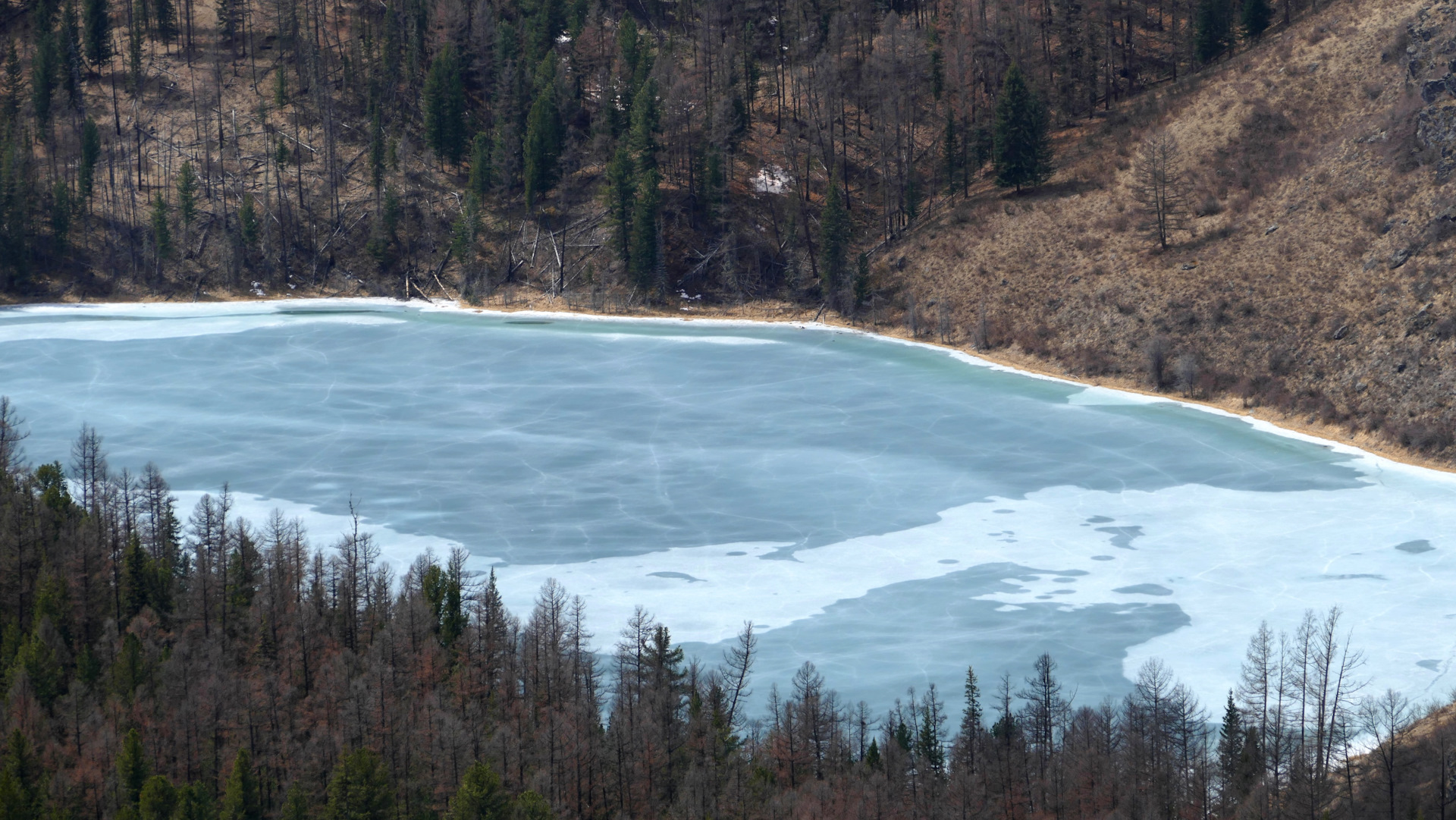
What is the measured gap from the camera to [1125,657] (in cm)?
3503

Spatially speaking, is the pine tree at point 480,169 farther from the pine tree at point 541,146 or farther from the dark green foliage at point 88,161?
the dark green foliage at point 88,161

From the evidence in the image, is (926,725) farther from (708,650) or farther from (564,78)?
(564,78)

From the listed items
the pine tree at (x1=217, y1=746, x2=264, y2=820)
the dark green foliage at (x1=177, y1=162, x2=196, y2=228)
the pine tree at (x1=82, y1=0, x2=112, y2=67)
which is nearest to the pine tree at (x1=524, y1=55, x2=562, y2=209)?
the dark green foliage at (x1=177, y1=162, x2=196, y2=228)

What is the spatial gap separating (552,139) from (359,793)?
7994 cm

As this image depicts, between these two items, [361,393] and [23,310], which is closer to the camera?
[361,393]

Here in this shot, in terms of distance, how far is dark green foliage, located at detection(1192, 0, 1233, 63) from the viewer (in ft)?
307

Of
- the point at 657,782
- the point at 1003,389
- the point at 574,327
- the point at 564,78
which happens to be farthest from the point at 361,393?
the point at 564,78

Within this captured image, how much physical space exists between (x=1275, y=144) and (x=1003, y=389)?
25704 millimetres

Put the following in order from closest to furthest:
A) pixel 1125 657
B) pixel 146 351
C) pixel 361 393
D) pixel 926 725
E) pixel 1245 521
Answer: pixel 926 725
pixel 1125 657
pixel 1245 521
pixel 361 393
pixel 146 351

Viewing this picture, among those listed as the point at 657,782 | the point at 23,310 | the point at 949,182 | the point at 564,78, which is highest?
the point at 564,78

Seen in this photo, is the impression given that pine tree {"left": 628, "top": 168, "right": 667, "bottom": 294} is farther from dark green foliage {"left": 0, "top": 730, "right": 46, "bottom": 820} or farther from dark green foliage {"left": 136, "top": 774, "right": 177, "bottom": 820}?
dark green foliage {"left": 136, "top": 774, "right": 177, "bottom": 820}

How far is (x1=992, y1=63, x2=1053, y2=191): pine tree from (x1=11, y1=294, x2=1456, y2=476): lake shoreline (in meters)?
13.6

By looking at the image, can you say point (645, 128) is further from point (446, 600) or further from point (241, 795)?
point (241, 795)

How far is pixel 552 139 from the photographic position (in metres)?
104
